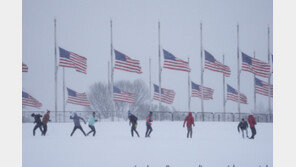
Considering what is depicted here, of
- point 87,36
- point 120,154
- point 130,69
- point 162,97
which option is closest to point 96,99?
point 87,36

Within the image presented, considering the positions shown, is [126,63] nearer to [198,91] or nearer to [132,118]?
[198,91]

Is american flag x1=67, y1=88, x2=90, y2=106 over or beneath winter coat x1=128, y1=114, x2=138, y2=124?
over

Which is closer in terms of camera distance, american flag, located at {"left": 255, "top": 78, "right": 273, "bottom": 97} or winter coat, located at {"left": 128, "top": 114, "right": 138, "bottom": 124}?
winter coat, located at {"left": 128, "top": 114, "right": 138, "bottom": 124}

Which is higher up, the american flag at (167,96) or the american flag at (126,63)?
the american flag at (126,63)

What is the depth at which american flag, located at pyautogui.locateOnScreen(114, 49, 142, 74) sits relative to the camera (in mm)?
34116

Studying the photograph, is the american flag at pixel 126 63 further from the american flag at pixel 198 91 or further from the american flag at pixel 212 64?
the american flag at pixel 198 91

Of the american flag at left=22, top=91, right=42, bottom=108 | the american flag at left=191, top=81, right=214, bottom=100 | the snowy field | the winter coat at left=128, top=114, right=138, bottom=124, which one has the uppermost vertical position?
the american flag at left=191, top=81, right=214, bottom=100

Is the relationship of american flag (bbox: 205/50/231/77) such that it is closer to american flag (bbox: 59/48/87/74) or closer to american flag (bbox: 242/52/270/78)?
american flag (bbox: 242/52/270/78)

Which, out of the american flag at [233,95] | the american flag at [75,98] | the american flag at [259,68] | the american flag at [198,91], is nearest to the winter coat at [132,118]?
the american flag at [75,98]

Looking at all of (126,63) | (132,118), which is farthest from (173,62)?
(132,118)

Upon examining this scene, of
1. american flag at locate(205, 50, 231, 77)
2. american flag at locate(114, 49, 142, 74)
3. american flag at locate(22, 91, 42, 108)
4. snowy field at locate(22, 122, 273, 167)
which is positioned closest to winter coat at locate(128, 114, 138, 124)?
snowy field at locate(22, 122, 273, 167)

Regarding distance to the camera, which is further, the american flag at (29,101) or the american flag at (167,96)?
the american flag at (167,96)

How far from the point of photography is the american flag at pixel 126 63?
34.1 m
